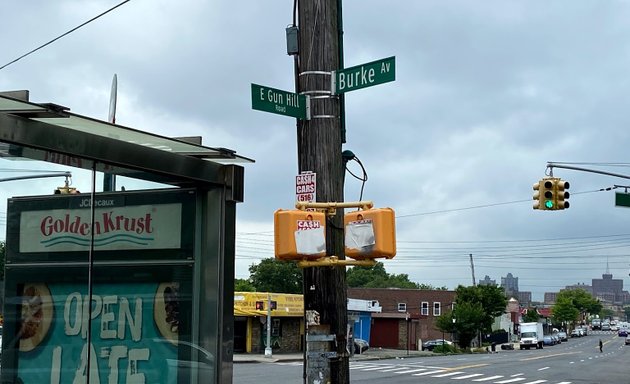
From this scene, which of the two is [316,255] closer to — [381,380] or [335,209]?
[335,209]

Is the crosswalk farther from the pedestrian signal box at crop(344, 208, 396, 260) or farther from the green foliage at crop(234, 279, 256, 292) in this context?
the green foliage at crop(234, 279, 256, 292)

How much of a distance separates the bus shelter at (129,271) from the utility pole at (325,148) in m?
0.61

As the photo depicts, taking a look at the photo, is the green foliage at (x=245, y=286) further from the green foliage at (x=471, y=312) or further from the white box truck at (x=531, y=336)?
the white box truck at (x=531, y=336)

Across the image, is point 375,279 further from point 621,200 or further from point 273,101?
point 273,101

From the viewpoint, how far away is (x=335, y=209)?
557 cm

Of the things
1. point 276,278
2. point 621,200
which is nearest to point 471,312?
point 276,278

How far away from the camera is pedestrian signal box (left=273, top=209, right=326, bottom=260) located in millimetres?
5156

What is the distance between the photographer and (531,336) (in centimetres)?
8475

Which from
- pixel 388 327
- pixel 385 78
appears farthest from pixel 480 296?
pixel 385 78

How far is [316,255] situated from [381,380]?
23.7 metres

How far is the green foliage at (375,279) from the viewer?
145500 millimetres

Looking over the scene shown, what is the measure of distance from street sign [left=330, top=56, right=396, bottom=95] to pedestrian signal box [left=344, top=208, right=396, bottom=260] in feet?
4.07

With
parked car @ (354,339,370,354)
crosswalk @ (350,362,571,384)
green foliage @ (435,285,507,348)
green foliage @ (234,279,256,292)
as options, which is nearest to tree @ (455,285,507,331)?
green foliage @ (435,285,507,348)

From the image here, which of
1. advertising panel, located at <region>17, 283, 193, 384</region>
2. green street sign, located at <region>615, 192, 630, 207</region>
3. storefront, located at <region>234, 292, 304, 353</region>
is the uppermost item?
green street sign, located at <region>615, 192, 630, 207</region>
